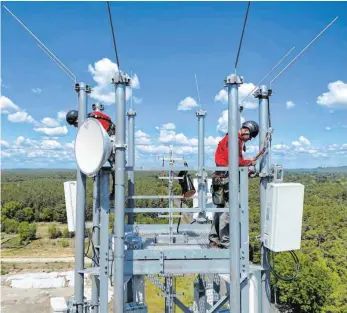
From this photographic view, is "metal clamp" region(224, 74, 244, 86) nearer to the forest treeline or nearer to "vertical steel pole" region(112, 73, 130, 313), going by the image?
"vertical steel pole" region(112, 73, 130, 313)

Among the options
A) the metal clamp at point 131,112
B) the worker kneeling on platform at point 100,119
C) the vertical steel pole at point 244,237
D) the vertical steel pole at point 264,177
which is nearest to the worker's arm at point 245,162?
the vertical steel pole at point 264,177

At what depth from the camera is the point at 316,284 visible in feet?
85.5

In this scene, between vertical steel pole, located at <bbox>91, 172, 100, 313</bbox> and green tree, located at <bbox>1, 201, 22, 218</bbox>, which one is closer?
vertical steel pole, located at <bbox>91, 172, 100, 313</bbox>

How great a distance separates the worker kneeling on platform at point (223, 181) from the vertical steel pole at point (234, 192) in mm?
636

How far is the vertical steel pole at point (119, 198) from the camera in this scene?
15.7 feet

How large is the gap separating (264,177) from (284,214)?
0.77 m

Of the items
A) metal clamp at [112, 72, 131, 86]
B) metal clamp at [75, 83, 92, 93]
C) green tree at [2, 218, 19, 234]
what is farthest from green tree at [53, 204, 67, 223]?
metal clamp at [112, 72, 131, 86]

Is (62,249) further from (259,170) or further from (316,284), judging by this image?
(259,170)

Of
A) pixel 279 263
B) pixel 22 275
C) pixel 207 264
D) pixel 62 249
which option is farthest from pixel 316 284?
pixel 62 249

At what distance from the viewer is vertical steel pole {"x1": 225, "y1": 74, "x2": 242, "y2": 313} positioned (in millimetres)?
4859

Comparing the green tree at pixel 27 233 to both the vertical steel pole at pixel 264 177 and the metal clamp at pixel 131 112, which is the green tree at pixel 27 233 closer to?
the metal clamp at pixel 131 112

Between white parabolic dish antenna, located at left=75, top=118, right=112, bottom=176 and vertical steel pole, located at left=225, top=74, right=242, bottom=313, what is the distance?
5.56 feet

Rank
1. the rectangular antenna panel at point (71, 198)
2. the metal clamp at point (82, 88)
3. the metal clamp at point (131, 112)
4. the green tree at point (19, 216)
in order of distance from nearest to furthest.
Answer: the metal clamp at point (82, 88) < the rectangular antenna panel at point (71, 198) < the metal clamp at point (131, 112) < the green tree at point (19, 216)

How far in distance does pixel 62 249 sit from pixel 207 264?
5188cm
